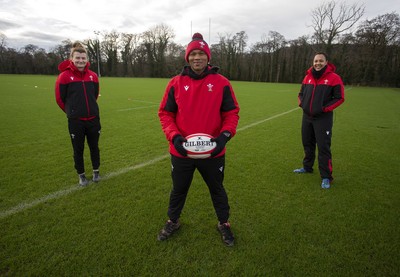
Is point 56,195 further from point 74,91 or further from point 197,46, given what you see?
point 197,46

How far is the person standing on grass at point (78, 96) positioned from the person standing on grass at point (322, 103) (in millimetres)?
3633

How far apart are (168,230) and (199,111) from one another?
1.46 metres

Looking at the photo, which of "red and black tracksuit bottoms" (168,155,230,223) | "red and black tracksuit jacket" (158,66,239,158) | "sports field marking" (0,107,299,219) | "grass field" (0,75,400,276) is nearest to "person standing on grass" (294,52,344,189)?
"grass field" (0,75,400,276)

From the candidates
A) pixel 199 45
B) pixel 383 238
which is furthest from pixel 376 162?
pixel 199 45

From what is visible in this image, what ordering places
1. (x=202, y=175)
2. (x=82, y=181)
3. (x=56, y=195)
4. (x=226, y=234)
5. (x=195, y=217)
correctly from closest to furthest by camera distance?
1. (x=202, y=175)
2. (x=226, y=234)
3. (x=195, y=217)
4. (x=56, y=195)
5. (x=82, y=181)

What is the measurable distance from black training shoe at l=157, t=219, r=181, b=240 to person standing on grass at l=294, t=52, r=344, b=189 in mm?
2726

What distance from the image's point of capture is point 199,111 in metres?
2.33

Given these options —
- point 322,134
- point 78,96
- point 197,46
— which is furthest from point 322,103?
point 78,96

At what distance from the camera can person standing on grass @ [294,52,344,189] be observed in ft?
12.6

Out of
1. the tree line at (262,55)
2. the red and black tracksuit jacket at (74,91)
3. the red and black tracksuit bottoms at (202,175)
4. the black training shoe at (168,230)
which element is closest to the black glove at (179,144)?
the red and black tracksuit bottoms at (202,175)

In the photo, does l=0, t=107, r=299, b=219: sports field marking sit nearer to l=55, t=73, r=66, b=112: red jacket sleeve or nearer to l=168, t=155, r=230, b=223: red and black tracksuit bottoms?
l=55, t=73, r=66, b=112: red jacket sleeve

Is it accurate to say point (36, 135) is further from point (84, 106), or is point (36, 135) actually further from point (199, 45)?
point (199, 45)

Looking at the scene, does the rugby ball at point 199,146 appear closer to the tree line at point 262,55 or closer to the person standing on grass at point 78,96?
the person standing on grass at point 78,96

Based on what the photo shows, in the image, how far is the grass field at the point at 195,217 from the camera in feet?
7.82
